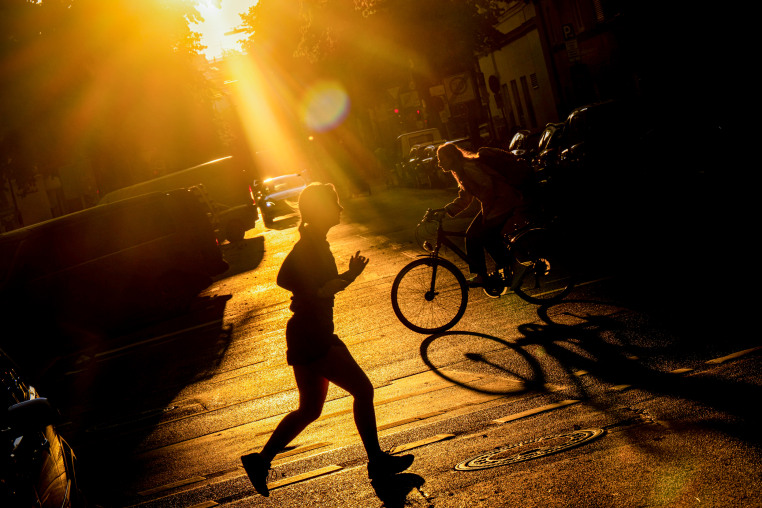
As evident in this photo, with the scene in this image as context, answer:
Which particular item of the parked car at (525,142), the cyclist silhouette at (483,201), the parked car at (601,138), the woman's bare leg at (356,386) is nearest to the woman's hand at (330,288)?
the woman's bare leg at (356,386)

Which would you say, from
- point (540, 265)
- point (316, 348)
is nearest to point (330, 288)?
point (316, 348)

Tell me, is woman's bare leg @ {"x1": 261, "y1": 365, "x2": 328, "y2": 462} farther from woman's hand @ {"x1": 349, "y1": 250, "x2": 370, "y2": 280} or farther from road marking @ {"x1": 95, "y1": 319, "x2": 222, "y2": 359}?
road marking @ {"x1": 95, "y1": 319, "x2": 222, "y2": 359}

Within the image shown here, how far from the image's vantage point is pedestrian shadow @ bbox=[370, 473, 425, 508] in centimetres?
530

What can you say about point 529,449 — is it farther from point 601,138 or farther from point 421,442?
point 601,138

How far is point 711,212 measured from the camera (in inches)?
609

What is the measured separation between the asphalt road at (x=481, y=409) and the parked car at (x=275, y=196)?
2489 centimetres

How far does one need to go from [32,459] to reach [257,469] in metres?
2.11

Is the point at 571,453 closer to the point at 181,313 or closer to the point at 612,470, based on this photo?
the point at 612,470

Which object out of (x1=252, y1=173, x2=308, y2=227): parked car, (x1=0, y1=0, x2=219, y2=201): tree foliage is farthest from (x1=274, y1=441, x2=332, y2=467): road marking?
(x1=0, y1=0, x2=219, y2=201): tree foliage

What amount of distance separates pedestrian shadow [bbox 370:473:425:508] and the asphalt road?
0.02m

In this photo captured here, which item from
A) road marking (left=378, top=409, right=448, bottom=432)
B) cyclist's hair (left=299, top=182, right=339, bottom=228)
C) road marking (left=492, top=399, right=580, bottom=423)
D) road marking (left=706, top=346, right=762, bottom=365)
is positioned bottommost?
road marking (left=706, top=346, right=762, bottom=365)

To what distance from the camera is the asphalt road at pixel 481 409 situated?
5152mm

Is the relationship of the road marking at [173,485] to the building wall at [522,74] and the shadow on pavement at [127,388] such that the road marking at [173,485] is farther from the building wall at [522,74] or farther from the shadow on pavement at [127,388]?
the building wall at [522,74]

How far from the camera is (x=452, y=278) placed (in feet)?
31.4
